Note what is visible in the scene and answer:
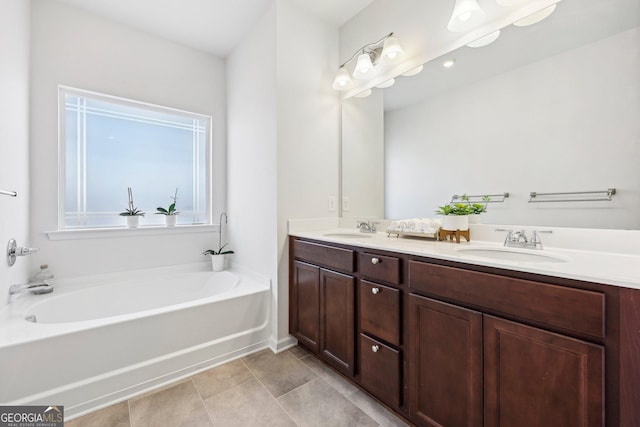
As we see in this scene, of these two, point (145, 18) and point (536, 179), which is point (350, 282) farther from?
point (145, 18)

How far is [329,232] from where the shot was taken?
6.97 ft

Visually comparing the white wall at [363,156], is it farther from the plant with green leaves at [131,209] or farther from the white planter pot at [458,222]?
the plant with green leaves at [131,209]

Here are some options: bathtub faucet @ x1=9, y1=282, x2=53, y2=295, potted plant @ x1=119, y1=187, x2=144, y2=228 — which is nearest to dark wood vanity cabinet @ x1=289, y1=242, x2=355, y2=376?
potted plant @ x1=119, y1=187, x2=144, y2=228

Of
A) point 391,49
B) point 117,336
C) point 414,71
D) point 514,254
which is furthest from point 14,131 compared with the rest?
point 514,254

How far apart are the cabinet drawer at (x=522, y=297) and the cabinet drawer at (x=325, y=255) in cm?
46

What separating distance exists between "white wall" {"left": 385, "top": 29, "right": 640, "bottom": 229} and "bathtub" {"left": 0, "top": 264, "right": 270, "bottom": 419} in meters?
1.57

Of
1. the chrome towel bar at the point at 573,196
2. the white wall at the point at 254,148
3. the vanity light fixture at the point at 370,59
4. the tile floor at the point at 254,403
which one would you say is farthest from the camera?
the white wall at the point at 254,148

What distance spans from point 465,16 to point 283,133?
1292 millimetres

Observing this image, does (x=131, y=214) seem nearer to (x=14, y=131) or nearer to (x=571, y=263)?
(x=14, y=131)

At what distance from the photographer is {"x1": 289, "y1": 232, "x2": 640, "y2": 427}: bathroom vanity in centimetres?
75

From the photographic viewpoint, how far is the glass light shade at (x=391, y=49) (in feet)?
5.84

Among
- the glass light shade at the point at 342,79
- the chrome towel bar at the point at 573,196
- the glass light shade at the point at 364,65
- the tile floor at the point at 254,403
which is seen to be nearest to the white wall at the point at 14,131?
the tile floor at the point at 254,403

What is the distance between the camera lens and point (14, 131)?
5.58 feet

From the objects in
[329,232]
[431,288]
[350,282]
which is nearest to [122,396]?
[350,282]
